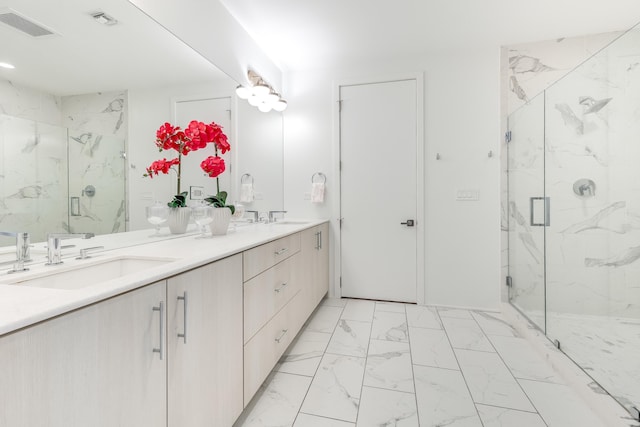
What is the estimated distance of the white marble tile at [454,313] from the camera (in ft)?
8.87

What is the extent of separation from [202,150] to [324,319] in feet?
5.43

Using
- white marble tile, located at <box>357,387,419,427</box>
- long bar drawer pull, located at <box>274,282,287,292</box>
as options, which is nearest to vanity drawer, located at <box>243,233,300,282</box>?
long bar drawer pull, located at <box>274,282,287,292</box>

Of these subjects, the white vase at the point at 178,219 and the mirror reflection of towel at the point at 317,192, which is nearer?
the white vase at the point at 178,219

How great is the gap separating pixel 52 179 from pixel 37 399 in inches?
33.2

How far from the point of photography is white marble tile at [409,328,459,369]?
1926 millimetres

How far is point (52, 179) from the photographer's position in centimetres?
111

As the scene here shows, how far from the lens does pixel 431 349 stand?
2.10m

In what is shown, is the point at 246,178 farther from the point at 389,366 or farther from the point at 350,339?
the point at 389,366

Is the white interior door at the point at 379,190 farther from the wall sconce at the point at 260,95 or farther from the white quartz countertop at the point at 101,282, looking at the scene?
the white quartz countertop at the point at 101,282

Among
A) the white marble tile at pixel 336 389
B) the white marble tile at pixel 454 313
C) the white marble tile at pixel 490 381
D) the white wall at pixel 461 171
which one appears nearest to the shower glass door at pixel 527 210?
the white wall at pixel 461 171

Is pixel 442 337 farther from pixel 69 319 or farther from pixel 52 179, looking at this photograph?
pixel 52 179

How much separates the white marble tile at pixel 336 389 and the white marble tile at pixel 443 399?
32 cm

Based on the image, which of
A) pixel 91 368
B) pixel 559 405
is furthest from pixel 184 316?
pixel 559 405

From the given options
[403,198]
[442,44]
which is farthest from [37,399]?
[442,44]
